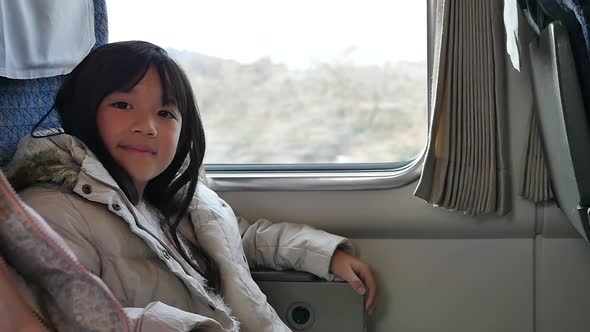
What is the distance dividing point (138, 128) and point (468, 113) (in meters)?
0.98

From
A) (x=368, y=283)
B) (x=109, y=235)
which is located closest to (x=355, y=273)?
(x=368, y=283)

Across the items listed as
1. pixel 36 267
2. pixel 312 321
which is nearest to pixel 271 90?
pixel 312 321

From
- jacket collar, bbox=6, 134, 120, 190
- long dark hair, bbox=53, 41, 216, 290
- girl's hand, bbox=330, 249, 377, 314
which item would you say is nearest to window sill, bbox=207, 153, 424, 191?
girl's hand, bbox=330, 249, 377, 314

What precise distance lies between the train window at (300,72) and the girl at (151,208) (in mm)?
416

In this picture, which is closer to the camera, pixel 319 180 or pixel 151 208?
pixel 151 208

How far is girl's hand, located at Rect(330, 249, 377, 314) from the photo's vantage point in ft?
6.96

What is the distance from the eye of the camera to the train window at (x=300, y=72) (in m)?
2.41

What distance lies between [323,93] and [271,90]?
0.18m

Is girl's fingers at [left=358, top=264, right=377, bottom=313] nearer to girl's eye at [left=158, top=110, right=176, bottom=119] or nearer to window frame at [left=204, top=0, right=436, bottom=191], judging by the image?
window frame at [left=204, top=0, right=436, bottom=191]

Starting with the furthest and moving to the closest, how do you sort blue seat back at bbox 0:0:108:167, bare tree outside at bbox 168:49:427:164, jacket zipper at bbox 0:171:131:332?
bare tree outside at bbox 168:49:427:164, blue seat back at bbox 0:0:108:167, jacket zipper at bbox 0:171:131:332

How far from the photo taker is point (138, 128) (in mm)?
1745

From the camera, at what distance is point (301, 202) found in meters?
2.37

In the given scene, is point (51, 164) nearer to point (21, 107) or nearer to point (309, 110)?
point (21, 107)

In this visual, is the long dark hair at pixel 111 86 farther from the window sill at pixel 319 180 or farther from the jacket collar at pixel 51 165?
the window sill at pixel 319 180
